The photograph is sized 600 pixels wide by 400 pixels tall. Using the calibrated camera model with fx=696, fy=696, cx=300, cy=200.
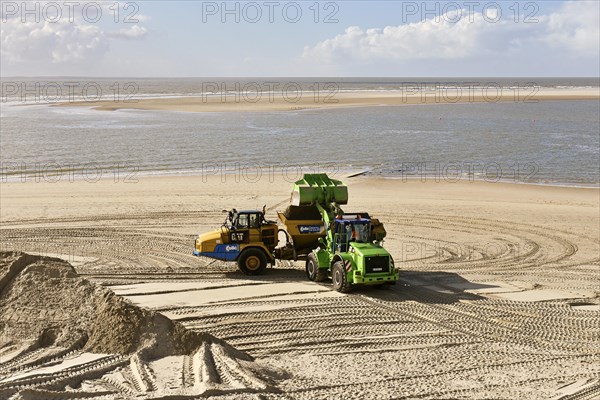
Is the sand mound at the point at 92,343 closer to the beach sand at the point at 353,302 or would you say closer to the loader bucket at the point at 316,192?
the beach sand at the point at 353,302

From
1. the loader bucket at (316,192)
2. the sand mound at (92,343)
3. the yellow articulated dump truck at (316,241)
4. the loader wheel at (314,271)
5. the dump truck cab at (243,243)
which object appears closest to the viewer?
the sand mound at (92,343)

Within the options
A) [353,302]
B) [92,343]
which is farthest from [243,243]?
[92,343]

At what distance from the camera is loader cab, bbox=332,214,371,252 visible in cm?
1566

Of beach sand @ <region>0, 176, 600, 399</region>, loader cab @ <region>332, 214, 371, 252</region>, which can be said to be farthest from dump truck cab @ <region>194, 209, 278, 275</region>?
loader cab @ <region>332, 214, 371, 252</region>

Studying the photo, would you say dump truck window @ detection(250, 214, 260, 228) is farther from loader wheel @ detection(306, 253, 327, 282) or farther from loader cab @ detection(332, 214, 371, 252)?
loader cab @ detection(332, 214, 371, 252)

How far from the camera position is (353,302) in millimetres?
14422

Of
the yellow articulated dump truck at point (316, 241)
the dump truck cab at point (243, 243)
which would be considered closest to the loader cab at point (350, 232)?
the yellow articulated dump truck at point (316, 241)

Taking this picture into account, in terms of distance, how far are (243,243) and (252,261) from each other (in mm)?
490

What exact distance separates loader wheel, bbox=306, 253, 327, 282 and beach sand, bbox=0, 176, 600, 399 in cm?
50

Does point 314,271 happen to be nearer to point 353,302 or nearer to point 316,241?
point 316,241

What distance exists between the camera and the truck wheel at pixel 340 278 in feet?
49.2

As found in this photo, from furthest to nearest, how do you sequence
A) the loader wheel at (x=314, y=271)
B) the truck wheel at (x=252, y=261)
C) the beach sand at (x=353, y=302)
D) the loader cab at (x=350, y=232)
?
the truck wheel at (x=252, y=261), the loader wheel at (x=314, y=271), the loader cab at (x=350, y=232), the beach sand at (x=353, y=302)

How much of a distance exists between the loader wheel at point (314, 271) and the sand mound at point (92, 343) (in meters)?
4.96

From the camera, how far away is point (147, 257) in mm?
18500
